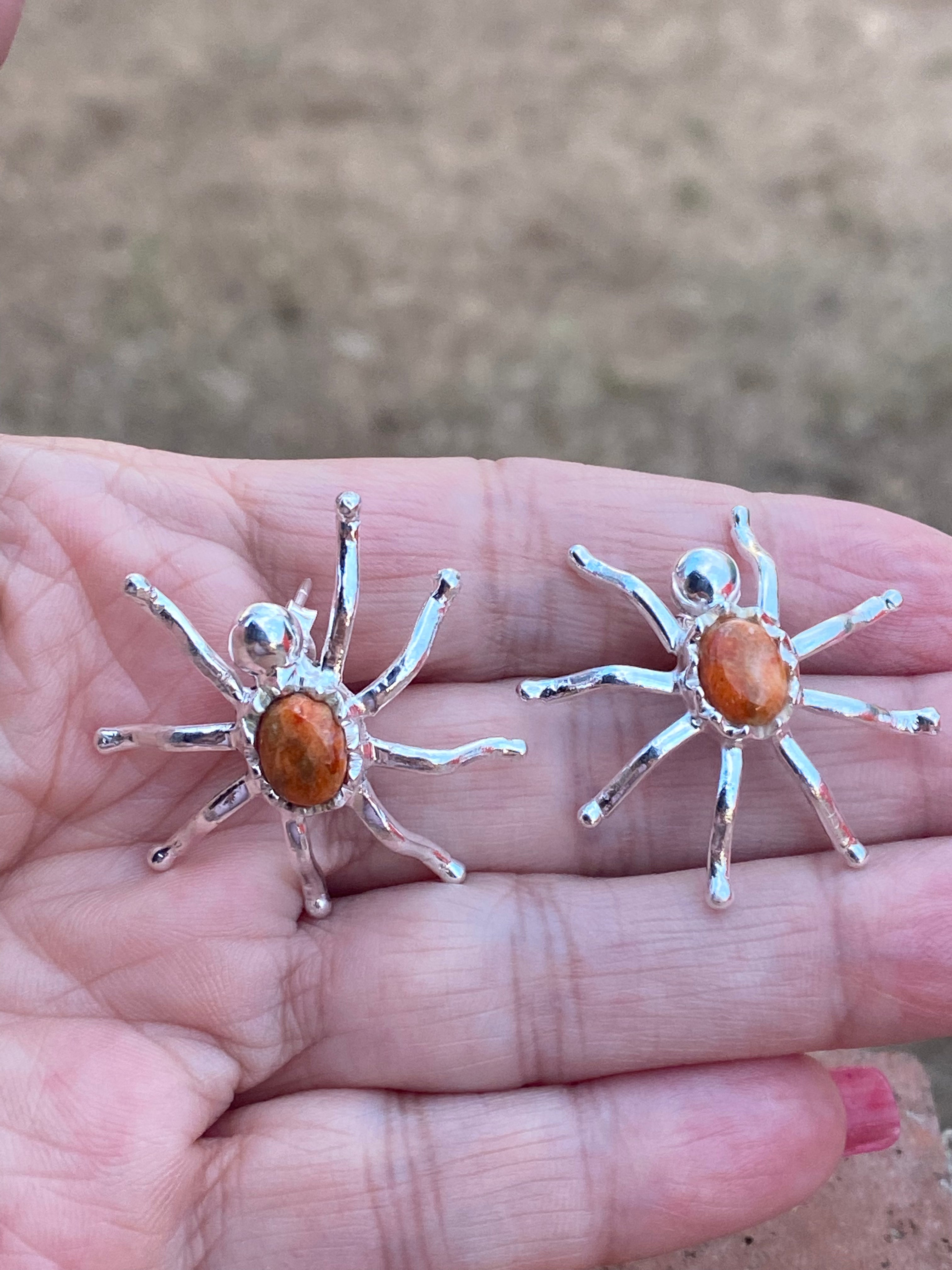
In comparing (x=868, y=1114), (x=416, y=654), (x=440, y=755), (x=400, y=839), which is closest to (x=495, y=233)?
(x=416, y=654)

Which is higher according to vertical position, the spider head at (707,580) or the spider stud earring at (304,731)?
the spider head at (707,580)

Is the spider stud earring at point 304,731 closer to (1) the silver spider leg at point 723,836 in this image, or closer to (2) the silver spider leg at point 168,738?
(2) the silver spider leg at point 168,738

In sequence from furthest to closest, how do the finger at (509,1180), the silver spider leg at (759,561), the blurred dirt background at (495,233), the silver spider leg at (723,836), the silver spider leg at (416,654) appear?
the blurred dirt background at (495,233), the silver spider leg at (759,561), the silver spider leg at (416,654), the silver spider leg at (723,836), the finger at (509,1180)

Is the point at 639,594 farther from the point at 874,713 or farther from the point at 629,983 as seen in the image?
the point at 629,983

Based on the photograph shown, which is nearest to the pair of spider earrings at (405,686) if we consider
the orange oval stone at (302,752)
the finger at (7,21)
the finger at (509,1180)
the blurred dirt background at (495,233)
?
the orange oval stone at (302,752)

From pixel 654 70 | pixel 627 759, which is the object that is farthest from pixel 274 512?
pixel 654 70

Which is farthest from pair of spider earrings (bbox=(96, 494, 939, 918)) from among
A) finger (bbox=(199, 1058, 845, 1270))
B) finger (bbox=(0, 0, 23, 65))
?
finger (bbox=(0, 0, 23, 65))
